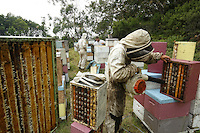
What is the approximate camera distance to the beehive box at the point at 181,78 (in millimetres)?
2314

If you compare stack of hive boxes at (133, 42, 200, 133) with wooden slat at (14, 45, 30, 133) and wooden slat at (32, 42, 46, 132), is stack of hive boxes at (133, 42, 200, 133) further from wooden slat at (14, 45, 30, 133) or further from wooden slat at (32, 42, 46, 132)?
wooden slat at (14, 45, 30, 133)

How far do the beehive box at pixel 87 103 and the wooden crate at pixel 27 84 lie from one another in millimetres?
370

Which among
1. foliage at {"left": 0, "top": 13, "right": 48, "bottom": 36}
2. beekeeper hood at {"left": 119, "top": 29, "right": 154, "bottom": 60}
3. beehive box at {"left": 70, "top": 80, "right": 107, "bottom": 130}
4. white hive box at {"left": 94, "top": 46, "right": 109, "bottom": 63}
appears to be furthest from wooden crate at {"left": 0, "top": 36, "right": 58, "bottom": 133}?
foliage at {"left": 0, "top": 13, "right": 48, "bottom": 36}

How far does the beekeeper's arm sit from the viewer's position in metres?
1.74

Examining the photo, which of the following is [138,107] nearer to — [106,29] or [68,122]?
[68,122]

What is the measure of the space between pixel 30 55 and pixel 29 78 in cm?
25

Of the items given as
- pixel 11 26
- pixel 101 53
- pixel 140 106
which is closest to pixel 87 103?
pixel 140 106

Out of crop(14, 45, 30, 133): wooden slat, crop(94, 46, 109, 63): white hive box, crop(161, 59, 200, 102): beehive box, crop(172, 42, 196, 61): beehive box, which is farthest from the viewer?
crop(94, 46, 109, 63): white hive box

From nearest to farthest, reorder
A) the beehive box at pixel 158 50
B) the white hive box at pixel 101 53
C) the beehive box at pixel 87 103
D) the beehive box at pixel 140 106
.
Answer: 1. the beehive box at pixel 87 103
2. the beehive box at pixel 158 50
3. the beehive box at pixel 140 106
4. the white hive box at pixel 101 53

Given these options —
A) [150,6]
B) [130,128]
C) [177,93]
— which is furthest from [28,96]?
[150,6]

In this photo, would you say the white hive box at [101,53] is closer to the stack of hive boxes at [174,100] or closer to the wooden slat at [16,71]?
the stack of hive boxes at [174,100]

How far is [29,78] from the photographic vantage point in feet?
4.10

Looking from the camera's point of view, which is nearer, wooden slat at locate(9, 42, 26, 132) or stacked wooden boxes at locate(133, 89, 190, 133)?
wooden slat at locate(9, 42, 26, 132)

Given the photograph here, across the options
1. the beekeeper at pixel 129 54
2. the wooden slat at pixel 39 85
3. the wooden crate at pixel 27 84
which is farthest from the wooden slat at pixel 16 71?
the beekeeper at pixel 129 54
